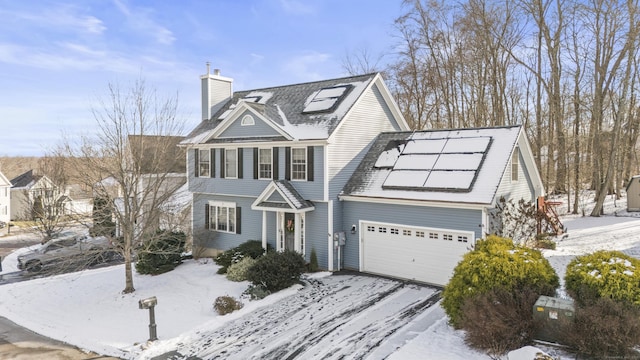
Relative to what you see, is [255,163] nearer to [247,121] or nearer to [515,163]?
[247,121]

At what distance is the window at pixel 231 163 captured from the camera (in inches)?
756

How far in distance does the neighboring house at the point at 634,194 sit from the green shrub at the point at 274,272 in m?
22.7

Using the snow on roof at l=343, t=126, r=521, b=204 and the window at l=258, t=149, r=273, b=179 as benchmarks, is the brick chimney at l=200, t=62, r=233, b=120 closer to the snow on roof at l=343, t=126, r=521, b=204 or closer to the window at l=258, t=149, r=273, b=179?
the window at l=258, t=149, r=273, b=179

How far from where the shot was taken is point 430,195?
565 inches

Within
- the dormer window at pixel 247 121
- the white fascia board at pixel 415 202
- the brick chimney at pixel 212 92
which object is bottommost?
the white fascia board at pixel 415 202

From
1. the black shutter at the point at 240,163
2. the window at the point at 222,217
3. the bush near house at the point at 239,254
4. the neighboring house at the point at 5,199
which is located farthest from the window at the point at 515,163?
the neighboring house at the point at 5,199

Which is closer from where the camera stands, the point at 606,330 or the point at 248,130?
the point at 606,330

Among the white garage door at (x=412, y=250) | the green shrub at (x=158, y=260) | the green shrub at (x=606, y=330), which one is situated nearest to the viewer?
the green shrub at (x=606, y=330)

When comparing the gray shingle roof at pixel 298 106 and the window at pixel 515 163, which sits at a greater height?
the gray shingle roof at pixel 298 106

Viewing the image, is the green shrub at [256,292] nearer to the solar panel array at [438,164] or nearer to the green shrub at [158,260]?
the green shrub at [158,260]

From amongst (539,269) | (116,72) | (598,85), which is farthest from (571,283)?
(598,85)

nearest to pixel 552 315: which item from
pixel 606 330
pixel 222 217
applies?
pixel 606 330

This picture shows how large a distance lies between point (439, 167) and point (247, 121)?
8600mm

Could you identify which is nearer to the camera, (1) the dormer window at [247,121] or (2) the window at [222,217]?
(1) the dormer window at [247,121]
